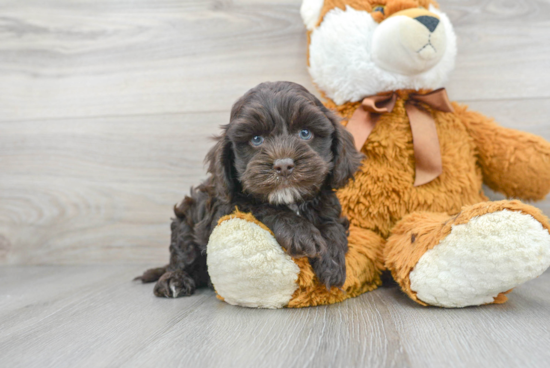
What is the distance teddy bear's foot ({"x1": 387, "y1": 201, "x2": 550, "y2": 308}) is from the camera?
1.13 meters

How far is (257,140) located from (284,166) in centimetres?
16

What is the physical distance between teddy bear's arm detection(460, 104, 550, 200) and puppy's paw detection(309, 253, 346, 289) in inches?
35.3

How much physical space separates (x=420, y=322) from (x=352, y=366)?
1.15 ft

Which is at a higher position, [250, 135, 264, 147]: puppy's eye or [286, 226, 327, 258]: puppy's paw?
[250, 135, 264, 147]: puppy's eye

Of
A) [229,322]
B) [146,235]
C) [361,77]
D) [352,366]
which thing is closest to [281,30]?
[361,77]

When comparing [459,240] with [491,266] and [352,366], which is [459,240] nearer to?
[491,266]

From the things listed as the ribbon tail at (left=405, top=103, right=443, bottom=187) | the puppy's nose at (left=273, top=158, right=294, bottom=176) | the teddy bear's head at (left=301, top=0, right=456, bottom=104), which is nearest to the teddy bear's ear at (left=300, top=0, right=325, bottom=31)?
the teddy bear's head at (left=301, top=0, right=456, bottom=104)

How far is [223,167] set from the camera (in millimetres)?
1339

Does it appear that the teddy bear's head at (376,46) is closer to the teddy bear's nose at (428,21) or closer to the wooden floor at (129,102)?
the teddy bear's nose at (428,21)

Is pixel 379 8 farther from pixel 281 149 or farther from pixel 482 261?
pixel 482 261

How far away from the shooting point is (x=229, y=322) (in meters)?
1.23

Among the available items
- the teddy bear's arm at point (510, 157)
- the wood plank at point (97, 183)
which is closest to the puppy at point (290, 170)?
A: the teddy bear's arm at point (510, 157)

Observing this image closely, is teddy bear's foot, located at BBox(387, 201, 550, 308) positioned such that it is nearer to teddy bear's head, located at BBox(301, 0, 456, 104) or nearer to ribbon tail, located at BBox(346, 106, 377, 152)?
ribbon tail, located at BBox(346, 106, 377, 152)

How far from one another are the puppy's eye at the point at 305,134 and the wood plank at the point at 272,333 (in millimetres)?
527
